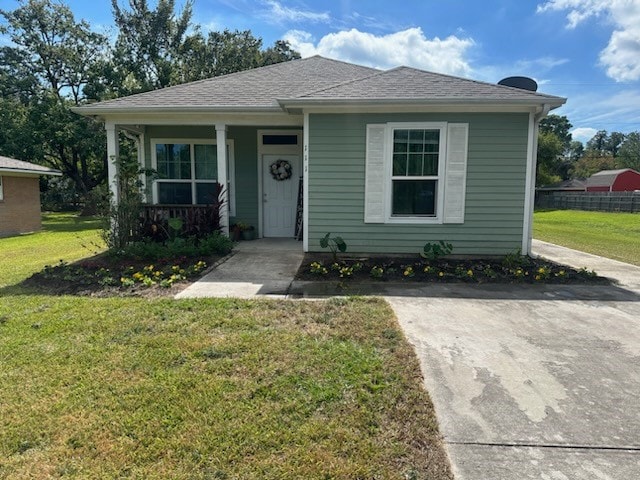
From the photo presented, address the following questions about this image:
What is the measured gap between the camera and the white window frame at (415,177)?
22.4 ft

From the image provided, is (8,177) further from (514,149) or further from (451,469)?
(451,469)

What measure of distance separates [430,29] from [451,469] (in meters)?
13.3

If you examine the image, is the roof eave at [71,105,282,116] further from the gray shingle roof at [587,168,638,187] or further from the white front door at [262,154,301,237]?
the gray shingle roof at [587,168,638,187]

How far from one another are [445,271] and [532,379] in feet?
11.0

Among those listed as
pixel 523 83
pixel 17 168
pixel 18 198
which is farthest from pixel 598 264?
pixel 18 198

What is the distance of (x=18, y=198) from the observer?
14055mm

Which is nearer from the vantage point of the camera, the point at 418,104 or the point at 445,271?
the point at 445,271

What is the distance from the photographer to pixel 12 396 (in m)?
2.57

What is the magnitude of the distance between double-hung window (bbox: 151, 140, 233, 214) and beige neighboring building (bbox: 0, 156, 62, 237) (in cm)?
747

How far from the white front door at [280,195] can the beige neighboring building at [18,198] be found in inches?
383

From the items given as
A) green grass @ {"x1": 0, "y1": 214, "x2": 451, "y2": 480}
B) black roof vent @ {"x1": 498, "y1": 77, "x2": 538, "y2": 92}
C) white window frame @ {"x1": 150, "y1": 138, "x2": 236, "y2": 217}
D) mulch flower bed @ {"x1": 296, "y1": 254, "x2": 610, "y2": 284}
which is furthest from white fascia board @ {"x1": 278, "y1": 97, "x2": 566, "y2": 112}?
green grass @ {"x1": 0, "y1": 214, "x2": 451, "y2": 480}

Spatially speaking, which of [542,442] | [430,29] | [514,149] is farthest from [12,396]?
[430,29]

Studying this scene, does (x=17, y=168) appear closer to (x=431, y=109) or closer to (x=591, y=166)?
(x=431, y=109)

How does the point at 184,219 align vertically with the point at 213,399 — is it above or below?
above
